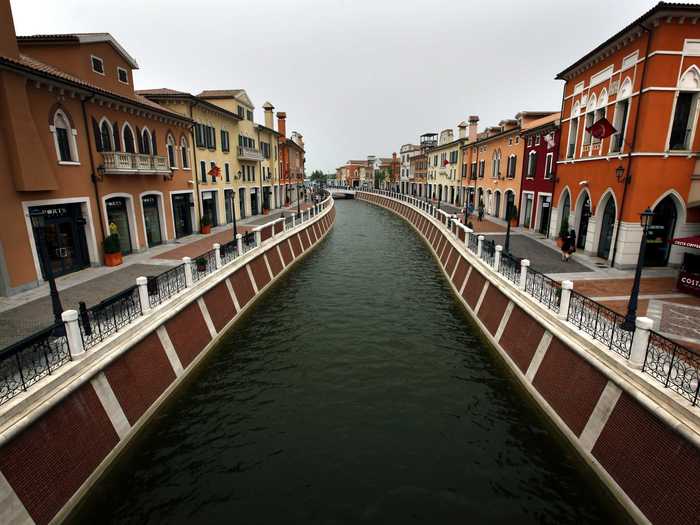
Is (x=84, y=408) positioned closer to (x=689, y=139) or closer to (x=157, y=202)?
(x=157, y=202)

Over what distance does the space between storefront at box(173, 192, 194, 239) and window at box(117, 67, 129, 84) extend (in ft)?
23.5

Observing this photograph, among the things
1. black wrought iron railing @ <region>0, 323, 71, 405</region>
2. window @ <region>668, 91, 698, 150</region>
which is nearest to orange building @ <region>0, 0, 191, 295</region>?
black wrought iron railing @ <region>0, 323, 71, 405</region>

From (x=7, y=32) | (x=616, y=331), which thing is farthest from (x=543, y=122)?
(x=7, y=32)

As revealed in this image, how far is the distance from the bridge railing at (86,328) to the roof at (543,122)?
2497 cm

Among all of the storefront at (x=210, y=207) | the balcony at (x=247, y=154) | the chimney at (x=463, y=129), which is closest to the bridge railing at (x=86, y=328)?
the storefront at (x=210, y=207)

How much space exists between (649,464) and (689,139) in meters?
14.8

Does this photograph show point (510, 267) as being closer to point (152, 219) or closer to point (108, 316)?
point (108, 316)

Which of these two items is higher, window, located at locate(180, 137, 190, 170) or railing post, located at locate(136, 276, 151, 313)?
window, located at locate(180, 137, 190, 170)

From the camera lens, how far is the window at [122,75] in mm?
19367

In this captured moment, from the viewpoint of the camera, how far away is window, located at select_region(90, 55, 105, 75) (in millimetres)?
17698

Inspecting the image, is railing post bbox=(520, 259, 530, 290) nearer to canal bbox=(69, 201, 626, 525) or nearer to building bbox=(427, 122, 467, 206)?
canal bbox=(69, 201, 626, 525)

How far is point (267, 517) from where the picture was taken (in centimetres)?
→ 736

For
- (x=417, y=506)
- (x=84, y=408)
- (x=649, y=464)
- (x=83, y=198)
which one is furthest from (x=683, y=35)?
(x=83, y=198)

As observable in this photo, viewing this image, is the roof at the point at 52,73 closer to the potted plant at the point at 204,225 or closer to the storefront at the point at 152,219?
the storefront at the point at 152,219
